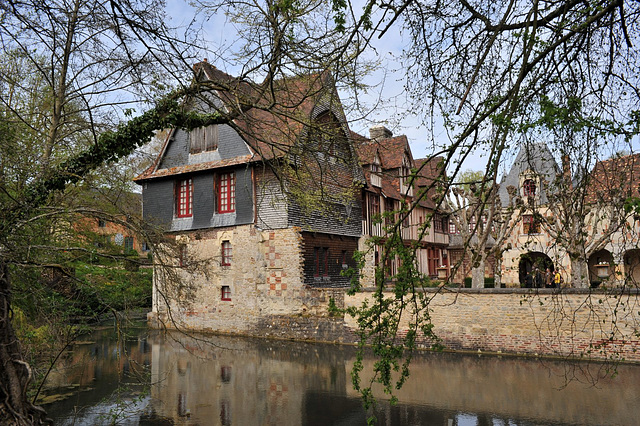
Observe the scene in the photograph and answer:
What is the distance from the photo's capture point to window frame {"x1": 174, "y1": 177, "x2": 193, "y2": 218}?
69.7 ft

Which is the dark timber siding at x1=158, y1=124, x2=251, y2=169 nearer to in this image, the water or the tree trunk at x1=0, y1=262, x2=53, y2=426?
the water

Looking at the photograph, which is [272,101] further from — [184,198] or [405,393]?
[184,198]

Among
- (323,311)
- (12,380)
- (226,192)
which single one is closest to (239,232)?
(226,192)

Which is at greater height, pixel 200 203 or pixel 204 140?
pixel 204 140

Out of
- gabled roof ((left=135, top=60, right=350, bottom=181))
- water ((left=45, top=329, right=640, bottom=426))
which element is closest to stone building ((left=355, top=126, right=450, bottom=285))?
water ((left=45, top=329, right=640, bottom=426))

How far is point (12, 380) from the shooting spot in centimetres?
496

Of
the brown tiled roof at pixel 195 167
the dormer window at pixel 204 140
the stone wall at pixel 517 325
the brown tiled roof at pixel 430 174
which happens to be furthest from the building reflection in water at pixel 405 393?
the dormer window at pixel 204 140

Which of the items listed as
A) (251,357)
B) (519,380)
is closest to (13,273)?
(251,357)

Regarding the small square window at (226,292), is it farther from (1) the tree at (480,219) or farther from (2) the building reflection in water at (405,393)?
(1) the tree at (480,219)

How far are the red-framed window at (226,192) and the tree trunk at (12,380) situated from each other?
14.7 meters

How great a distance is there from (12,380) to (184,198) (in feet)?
55.2

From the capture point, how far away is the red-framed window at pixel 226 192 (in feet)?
65.7

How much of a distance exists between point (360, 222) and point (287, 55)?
1718cm

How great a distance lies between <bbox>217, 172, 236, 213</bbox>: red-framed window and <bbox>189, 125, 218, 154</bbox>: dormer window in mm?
1296
